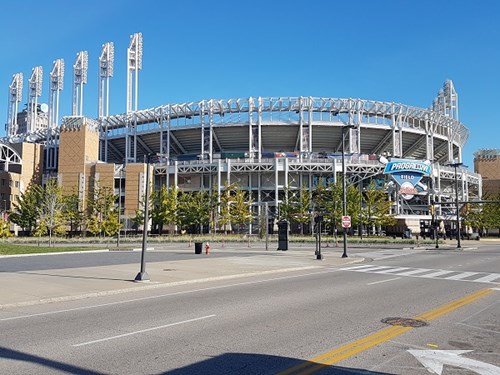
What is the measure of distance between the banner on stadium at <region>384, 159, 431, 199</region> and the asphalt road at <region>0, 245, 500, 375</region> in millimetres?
64013

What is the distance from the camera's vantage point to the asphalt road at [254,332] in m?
6.46

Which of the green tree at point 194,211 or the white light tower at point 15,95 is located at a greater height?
the white light tower at point 15,95

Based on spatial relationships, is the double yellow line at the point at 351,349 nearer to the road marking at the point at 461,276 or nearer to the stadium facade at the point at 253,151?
the road marking at the point at 461,276

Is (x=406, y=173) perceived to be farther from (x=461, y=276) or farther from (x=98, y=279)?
(x=98, y=279)

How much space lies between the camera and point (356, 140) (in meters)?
82.9

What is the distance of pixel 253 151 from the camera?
3137 inches

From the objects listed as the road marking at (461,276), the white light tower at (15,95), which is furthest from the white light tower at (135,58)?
the road marking at (461,276)

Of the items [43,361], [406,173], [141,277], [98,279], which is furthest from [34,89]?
[43,361]

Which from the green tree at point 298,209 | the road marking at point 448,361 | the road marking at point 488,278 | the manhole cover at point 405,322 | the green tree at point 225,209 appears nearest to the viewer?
the road marking at point 448,361

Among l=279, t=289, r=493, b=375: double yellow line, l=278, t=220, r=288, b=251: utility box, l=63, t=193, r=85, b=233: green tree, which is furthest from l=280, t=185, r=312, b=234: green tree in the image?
l=279, t=289, r=493, b=375: double yellow line

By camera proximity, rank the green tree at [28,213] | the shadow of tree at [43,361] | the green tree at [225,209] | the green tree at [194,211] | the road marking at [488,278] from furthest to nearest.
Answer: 1. the green tree at [28,213]
2. the green tree at [194,211]
3. the green tree at [225,209]
4. the road marking at [488,278]
5. the shadow of tree at [43,361]

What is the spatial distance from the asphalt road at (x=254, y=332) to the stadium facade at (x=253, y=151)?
202ft

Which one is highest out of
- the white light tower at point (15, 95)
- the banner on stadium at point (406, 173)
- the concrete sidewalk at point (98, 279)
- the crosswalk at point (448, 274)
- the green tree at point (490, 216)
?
the white light tower at point (15, 95)

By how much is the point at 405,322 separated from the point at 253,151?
70.9m
